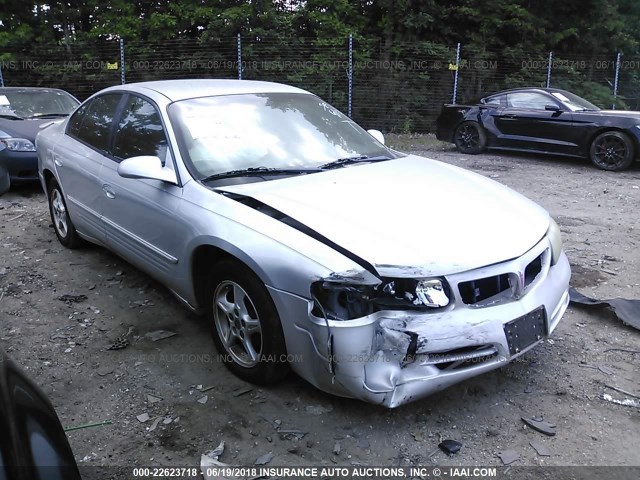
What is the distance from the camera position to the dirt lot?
8.59 feet

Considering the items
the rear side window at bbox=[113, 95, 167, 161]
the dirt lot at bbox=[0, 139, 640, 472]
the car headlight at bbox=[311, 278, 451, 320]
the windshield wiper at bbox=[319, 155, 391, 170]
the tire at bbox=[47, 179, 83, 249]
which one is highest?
the rear side window at bbox=[113, 95, 167, 161]

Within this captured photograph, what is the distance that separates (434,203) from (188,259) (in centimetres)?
146

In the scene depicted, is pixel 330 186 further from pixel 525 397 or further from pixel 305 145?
pixel 525 397

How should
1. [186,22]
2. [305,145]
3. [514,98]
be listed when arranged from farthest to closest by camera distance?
[186,22]
[514,98]
[305,145]

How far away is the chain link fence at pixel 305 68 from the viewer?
1526 cm

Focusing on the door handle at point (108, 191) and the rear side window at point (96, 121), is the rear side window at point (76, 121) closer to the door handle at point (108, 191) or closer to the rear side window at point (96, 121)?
the rear side window at point (96, 121)

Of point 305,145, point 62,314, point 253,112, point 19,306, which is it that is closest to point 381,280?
point 305,145

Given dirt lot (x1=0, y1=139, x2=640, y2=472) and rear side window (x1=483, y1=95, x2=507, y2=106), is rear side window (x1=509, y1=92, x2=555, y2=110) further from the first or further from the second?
dirt lot (x1=0, y1=139, x2=640, y2=472)

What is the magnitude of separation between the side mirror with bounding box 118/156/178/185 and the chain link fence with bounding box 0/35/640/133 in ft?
39.1

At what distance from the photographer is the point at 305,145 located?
3.71 metres

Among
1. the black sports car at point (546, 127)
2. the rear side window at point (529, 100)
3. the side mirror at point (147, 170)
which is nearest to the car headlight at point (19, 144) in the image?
the side mirror at point (147, 170)

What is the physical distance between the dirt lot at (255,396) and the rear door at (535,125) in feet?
19.1

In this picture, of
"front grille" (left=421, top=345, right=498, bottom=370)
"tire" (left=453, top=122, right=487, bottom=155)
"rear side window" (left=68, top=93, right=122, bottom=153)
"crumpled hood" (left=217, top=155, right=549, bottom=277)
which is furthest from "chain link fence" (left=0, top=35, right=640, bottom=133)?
"front grille" (left=421, top=345, right=498, bottom=370)

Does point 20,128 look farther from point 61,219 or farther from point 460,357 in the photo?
point 460,357
